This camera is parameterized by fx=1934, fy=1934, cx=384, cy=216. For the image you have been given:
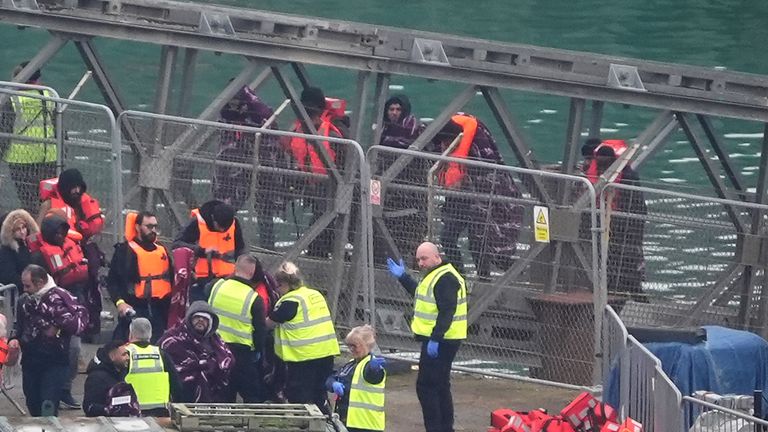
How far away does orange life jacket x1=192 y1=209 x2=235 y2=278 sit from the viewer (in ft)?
51.6

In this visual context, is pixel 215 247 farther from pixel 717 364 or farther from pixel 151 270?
pixel 717 364

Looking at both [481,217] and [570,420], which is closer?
[570,420]

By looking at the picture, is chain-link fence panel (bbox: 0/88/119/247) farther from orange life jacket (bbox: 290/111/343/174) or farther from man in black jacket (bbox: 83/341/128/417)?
man in black jacket (bbox: 83/341/128/417)

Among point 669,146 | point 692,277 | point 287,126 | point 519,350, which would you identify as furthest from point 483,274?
point 669,146

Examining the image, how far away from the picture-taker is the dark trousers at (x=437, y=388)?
15.1 metres

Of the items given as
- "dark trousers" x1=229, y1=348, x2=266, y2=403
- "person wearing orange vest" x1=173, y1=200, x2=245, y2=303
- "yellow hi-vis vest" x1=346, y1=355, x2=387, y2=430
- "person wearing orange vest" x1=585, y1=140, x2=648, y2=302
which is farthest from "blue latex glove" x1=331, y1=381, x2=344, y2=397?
"person wearing orange vest" x1=585, y1=140, x2=648, y2=302

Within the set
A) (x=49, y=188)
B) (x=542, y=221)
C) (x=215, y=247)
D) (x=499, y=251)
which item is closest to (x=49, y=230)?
(x=49, y=188)

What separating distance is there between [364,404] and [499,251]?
9.47ft

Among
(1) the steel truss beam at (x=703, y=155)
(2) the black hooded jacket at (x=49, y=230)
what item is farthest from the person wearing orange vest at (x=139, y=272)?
(1) the steel truss beam at (x=703, y=155)

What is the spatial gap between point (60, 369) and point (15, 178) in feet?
9.56

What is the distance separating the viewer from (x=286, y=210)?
16.7 metres

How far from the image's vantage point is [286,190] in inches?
658

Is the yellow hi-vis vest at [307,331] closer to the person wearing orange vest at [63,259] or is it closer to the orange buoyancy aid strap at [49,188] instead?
the person wearing orange vest at [63,259]

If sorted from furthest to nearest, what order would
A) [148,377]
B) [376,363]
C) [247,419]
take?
[376,363], [148,377], [247,419]
